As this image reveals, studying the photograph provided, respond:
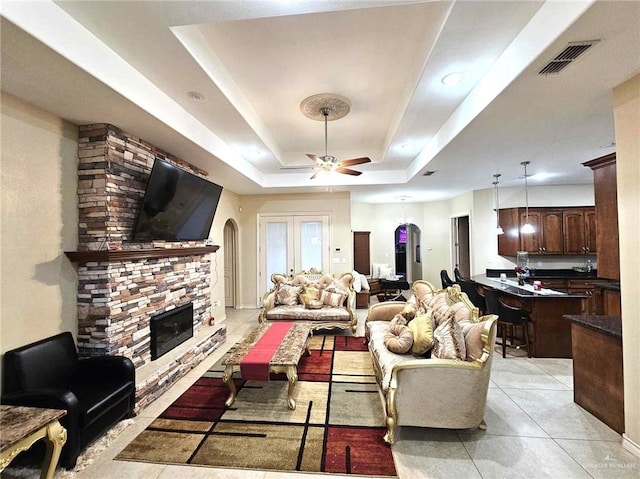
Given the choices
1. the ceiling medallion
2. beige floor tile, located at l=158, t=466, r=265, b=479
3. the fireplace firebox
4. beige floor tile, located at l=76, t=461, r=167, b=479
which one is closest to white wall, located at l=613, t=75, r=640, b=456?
the ceiling medallion

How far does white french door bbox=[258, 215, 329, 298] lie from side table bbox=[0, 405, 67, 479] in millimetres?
4940

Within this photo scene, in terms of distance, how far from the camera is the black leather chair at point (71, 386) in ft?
6.24

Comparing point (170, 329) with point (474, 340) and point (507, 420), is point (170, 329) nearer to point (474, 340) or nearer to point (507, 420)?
point (474, 340)

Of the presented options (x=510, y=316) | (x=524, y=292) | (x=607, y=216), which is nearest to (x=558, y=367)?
(x=510, y=316)

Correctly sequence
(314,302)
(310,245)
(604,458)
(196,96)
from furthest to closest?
(310,245) < (314,302) < (196,96) < (604,458)

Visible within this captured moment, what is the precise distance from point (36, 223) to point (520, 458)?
420cm

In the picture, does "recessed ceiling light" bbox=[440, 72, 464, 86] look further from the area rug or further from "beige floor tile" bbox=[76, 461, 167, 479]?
"beige floor tile" bbox=[76, 461, 167, 479]

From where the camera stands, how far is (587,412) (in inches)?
98.8

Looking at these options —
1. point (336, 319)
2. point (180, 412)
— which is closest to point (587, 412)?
point (336, 319)

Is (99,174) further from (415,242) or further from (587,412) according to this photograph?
(415,242)

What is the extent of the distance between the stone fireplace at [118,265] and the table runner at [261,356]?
1004mm

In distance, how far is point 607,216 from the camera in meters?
3.04

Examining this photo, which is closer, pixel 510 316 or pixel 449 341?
pixel 449 341

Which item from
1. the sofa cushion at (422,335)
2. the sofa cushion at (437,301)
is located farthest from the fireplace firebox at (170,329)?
the sofa cushion at (437,301)
